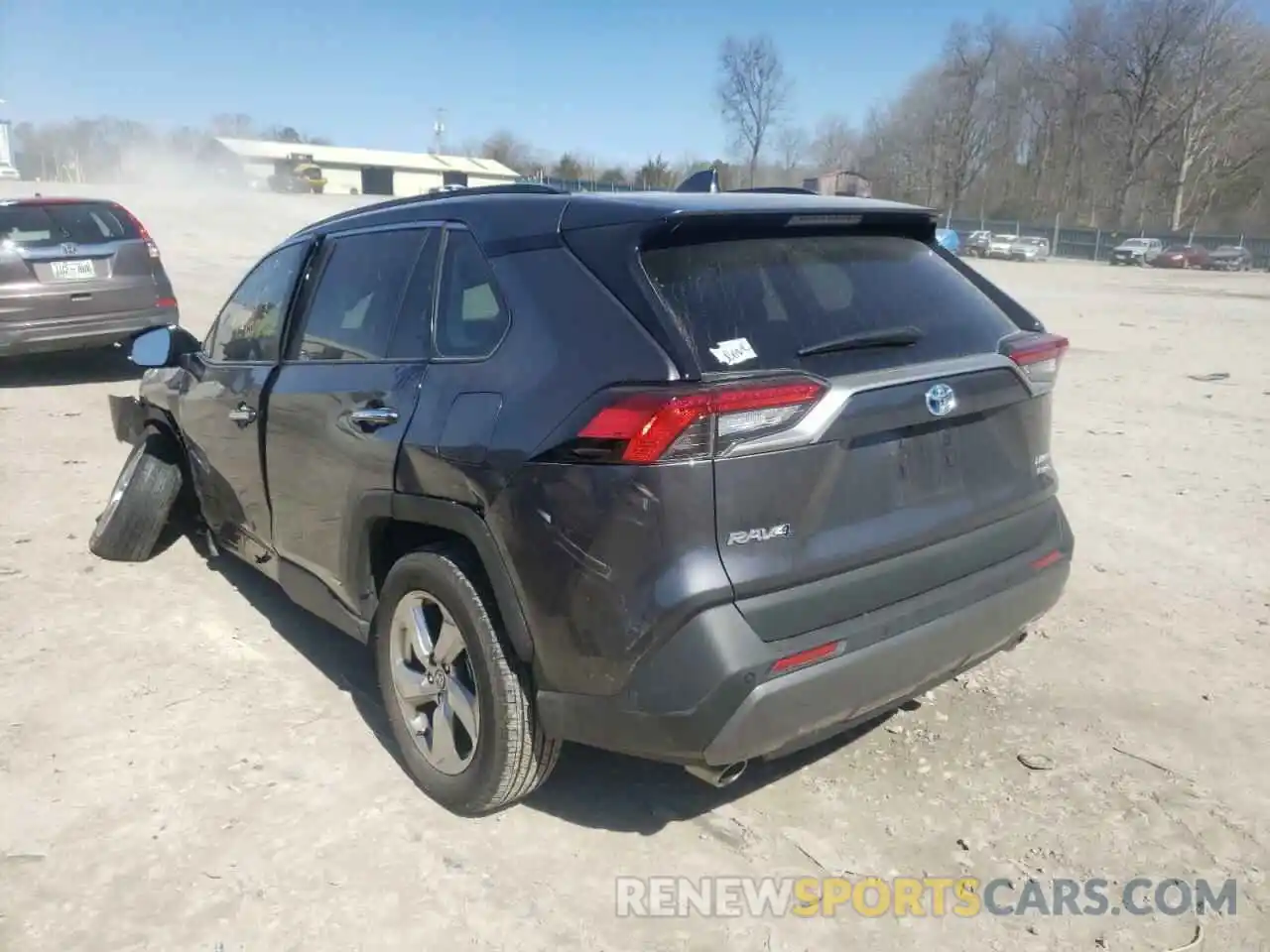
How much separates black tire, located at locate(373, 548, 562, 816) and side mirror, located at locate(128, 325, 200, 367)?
7.92ft

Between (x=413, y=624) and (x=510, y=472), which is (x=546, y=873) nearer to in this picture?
(x=413, y=624)

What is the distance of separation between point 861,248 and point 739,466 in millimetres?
1010

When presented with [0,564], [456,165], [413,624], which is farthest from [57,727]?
[456,165]

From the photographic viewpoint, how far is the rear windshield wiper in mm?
2541

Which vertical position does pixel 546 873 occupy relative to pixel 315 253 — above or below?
below

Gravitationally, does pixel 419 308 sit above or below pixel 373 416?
above

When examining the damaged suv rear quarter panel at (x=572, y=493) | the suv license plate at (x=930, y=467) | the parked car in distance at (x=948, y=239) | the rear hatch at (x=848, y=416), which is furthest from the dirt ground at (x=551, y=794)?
the parked car in distance at (x=948, y=239)

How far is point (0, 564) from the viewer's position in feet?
16.5

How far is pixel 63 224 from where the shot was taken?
951 centimetres

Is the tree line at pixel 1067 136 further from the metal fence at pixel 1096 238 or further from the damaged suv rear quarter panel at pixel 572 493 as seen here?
the damaged suv rear quarter panel at pixel 572 493

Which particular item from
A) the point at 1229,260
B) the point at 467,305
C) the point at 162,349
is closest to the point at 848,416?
the point at 467,305

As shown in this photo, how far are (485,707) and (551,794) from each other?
0.55 m

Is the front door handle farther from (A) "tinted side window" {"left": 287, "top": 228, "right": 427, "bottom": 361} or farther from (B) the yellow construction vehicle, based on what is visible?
(B) the yellow construction vehicle

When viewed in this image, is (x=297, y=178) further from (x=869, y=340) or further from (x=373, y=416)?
(x=869, y=340)
